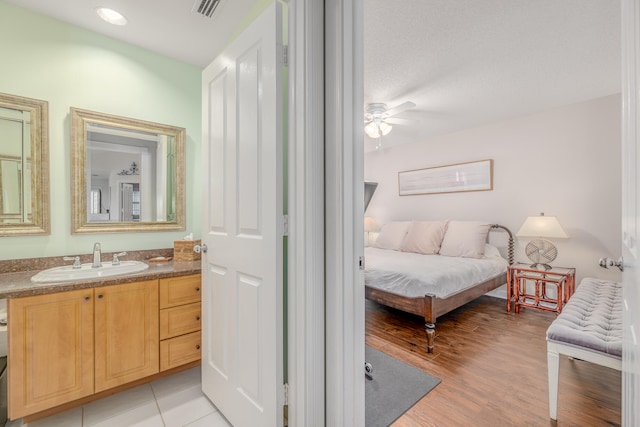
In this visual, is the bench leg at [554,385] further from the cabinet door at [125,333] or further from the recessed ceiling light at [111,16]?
the recessed ceiling light at [111,16]

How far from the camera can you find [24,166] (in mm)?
1747

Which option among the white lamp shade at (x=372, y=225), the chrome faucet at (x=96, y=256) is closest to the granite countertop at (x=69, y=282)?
the chrome faucet at (x=96, y=256)

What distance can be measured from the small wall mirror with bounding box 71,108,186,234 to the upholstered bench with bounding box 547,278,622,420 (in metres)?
2.69

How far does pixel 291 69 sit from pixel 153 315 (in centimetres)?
165

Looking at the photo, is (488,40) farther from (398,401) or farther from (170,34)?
(398,401)

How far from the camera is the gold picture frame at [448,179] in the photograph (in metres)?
4.02

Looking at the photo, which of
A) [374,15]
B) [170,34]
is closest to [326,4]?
[374,15]

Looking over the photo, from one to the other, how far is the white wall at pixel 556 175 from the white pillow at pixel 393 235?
498 mm

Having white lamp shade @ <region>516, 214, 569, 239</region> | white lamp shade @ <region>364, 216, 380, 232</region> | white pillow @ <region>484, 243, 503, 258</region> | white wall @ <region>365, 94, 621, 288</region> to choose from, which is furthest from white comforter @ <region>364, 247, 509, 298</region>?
white lamp shade @ <region>364, 216, 380, 232</region>

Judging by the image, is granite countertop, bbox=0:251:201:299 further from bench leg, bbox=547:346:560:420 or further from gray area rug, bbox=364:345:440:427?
bench leg, bbox=547:346:560:420

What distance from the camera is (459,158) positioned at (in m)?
4.25

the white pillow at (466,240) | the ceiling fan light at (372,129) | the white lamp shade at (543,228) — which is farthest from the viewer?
the white pillow at (466,240)

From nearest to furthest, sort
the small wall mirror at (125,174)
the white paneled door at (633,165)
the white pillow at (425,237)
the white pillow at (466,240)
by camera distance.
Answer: the white paneled door at (633,165) → the small wall mirror at (125,174) → the white pillow at (466,240) → the white pillow at (425,237)

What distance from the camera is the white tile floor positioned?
1541 mm
